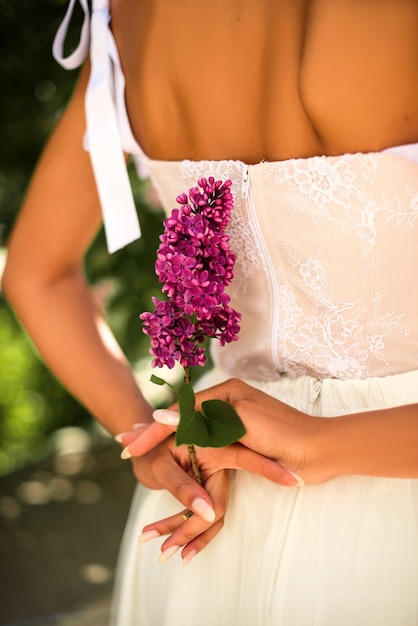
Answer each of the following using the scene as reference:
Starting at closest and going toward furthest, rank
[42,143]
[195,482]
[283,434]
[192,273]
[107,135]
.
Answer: [192,273], [283,434], [195,482], [107,135], [42,143]

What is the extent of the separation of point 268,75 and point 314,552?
78 centimetres

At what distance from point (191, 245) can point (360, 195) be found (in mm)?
283

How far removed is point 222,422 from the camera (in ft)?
4.25

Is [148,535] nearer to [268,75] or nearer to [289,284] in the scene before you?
[289,284]

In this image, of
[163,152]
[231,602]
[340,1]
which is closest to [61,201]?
[163,152]

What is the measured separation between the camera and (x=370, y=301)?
135 centimetres

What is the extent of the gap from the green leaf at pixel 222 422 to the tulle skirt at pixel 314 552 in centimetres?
19

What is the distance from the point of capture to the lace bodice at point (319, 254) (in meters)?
1.28

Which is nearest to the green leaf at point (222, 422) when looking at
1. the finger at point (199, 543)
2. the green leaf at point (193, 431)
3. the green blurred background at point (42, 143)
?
the green leaf at point (193, 431)

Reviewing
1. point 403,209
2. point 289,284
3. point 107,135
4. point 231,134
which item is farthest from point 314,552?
point 107,135

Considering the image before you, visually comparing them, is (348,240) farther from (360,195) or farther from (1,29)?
(1,29)

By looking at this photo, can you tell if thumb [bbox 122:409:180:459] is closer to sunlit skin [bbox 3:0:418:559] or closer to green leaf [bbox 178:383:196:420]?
sunlit skin [bbox 3:0:418:559]

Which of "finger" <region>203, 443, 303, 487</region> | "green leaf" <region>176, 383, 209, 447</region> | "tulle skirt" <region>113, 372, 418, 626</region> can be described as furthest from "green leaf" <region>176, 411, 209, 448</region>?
"tulle skirt" <region>113, 372, 418, 626</region>

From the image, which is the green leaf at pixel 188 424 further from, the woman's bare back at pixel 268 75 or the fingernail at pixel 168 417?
the woman's bare back at pixel 268 75
